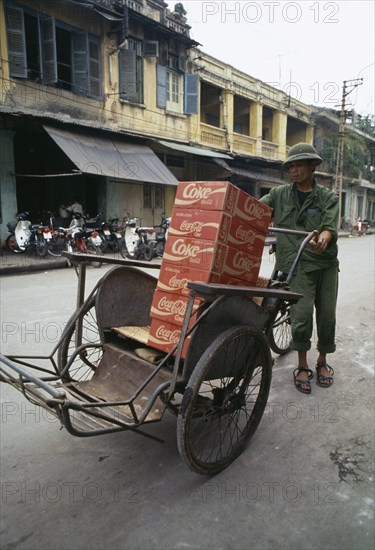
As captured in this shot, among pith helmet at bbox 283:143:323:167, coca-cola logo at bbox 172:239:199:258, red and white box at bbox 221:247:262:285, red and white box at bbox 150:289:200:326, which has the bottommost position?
red and white box at bbox 150:289:200:326

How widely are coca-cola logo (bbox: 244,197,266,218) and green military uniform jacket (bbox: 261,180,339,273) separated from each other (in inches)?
31.7

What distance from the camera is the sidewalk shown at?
26.9ft

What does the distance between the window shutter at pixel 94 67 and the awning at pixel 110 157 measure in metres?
1.62

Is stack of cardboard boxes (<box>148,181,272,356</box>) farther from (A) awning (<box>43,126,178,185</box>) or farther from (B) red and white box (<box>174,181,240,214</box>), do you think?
(A) awning (<box>43,126,178,185</box>)

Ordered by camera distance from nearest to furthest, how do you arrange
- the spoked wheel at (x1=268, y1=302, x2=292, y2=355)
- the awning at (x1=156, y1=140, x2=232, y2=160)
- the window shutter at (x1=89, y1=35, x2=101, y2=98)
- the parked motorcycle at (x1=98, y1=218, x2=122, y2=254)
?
1. the spoked wheel at (x1=268, y1=302, x2=292, y2=355)
2. the parked motorcycle at (x1=98, y1=218, x2=122, y2=254)
3. the window shutter at (x1=89, y1=35, x2=101, y2=98)
4. the awning at (x1=156, y1=140, x2=232, y2=160)

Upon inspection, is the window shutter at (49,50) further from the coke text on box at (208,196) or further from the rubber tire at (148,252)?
the coke text on box at (208,196)

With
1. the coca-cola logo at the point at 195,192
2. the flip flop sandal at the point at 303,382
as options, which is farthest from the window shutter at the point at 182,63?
the coca-cola logo at the point at 195,192

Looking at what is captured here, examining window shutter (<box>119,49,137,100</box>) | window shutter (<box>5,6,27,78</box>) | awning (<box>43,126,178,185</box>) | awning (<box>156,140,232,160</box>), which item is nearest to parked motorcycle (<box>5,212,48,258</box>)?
awning (<box>43,126,178,185</box>)

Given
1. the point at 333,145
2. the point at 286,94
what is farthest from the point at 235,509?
the point at 333,145

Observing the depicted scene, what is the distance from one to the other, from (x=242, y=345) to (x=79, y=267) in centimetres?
107

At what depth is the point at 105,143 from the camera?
1105 cm

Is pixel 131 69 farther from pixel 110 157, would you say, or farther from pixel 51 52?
pixel 110 157

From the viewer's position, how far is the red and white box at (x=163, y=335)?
2.13 metres

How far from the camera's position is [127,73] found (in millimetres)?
12375
